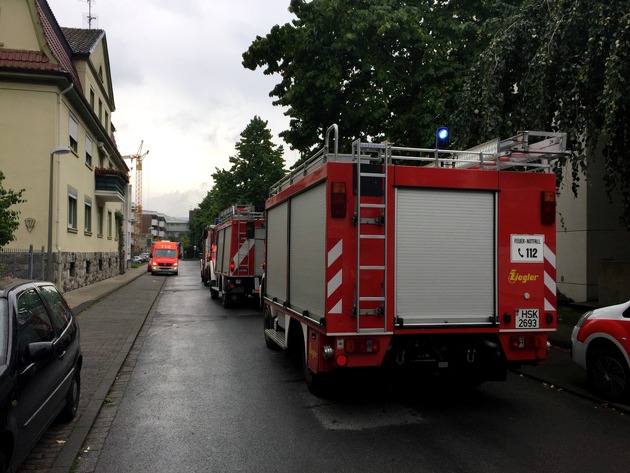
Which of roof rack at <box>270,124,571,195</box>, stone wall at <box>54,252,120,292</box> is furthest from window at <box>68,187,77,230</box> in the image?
roof rack at <box>270,124,571,195</box>

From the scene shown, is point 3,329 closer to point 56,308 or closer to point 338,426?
point 56,308

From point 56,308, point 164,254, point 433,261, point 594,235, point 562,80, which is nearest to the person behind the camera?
point 56,308

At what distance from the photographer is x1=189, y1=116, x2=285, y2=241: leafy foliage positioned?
4188cm

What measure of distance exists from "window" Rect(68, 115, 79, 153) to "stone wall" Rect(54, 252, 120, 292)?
4.40m

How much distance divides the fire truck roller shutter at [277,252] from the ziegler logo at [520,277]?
9.76 ft

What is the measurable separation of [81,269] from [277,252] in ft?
56.7

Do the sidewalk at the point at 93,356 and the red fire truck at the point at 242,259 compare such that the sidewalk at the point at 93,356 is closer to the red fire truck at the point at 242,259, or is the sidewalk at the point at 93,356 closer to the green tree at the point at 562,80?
the red fire truck at the point at 242,259

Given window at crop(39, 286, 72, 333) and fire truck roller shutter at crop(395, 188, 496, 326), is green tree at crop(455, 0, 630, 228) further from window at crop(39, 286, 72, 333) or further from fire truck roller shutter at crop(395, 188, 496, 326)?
window at crop(39, 286, 72, 333)

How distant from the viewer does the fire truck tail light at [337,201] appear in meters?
5.30

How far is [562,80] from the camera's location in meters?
9.30

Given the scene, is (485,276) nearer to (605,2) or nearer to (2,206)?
(605,2)

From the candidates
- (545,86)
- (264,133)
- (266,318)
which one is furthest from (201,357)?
(264,133)

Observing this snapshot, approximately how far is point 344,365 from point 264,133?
1621 inches

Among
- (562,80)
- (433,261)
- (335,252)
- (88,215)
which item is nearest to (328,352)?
(335,252)
